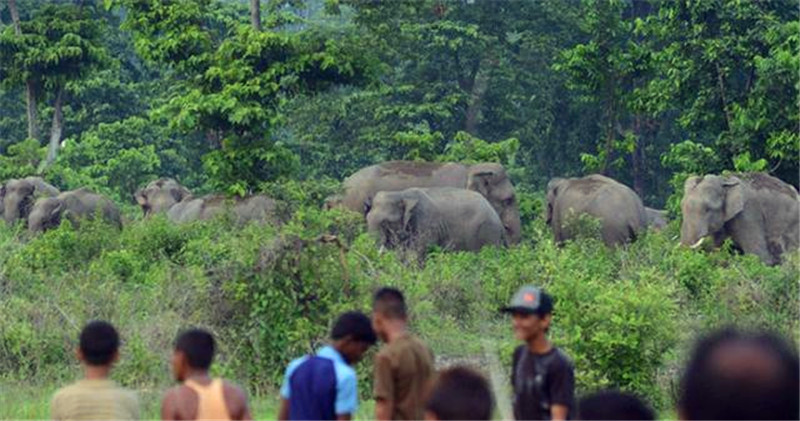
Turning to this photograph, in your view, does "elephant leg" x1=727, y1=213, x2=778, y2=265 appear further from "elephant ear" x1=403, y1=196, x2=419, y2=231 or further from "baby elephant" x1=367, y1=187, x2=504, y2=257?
"elephant ear" x1=403, y1=196, x2=419, y2=231

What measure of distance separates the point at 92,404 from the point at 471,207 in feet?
65.4

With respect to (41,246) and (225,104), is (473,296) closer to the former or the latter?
(41,246)

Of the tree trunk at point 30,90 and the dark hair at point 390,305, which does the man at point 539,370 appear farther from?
the tree trunk at point 30,90

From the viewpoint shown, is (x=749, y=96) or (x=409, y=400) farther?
(x=749, y=96)

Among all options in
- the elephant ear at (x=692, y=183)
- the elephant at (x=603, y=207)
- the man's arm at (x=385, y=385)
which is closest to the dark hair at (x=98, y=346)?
the man's arm at (x=385, y=385)

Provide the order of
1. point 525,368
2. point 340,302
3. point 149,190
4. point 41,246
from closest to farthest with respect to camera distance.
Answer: point 525,368, point 340,302, point 41,246, point 149,190

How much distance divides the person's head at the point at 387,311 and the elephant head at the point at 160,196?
23.6 meters

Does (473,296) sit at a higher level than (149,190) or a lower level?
lower

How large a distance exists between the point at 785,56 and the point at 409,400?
17.4 meters

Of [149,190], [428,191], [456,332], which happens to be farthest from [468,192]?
[456,332]

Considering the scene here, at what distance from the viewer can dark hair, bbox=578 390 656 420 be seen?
4484mm

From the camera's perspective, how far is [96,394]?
6.72 metres

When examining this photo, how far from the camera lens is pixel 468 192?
88.7 ft

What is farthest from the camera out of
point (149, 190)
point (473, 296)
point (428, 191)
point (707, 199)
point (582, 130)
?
point (582, 130)
